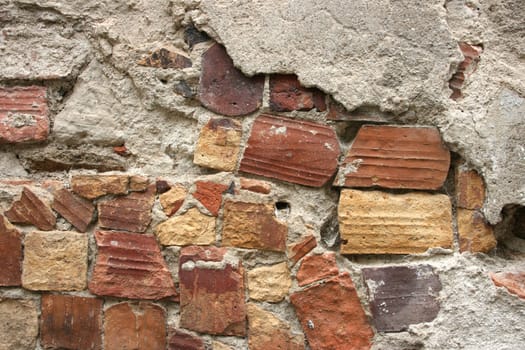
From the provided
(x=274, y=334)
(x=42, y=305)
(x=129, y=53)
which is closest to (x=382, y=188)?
(x=274, y=334)

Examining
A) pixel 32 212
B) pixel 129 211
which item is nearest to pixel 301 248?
pixel 129 211

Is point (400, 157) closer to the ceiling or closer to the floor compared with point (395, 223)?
closer to the ceiling

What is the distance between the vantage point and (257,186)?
3.82ft

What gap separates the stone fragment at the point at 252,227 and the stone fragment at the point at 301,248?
2cm

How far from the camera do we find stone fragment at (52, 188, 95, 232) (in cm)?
123

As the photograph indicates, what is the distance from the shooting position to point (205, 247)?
118cm

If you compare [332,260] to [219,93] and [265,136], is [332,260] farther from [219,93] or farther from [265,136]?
[219,93]

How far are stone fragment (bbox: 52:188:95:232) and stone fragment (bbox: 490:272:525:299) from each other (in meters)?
0.84

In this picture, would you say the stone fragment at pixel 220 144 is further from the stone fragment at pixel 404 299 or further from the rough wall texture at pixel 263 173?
the stone fragment at pixel 404 299

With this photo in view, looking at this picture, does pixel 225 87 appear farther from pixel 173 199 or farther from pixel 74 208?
pixel 74 208

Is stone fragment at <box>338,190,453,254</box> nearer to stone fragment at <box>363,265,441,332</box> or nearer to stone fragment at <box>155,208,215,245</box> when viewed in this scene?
stone fragment at <box>363,265,441,332</box>

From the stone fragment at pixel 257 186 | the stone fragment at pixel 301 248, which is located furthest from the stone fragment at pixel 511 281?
the stone fragment at pixel 257 186

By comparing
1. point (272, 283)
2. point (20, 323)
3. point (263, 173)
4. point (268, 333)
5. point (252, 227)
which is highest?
point (263, 173)

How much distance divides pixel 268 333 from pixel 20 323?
56 cm
